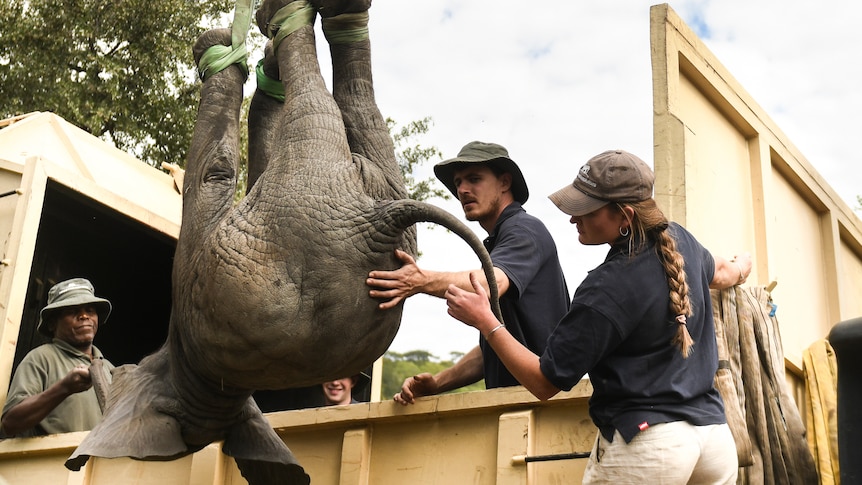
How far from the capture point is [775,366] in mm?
4832

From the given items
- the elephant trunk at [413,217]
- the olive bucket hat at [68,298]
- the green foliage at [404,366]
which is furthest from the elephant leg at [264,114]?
the green foliage at [404,366]

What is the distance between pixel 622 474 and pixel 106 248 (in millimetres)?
5895

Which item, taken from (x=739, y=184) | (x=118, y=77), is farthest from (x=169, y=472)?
(x=118, y=77)

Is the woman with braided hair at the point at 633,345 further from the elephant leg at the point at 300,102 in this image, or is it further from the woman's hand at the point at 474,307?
the elephant leg at the point at 300,102

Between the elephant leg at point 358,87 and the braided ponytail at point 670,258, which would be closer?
the braided ponytail at point 670,258

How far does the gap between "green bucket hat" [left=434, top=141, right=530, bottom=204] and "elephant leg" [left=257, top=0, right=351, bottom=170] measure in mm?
1496

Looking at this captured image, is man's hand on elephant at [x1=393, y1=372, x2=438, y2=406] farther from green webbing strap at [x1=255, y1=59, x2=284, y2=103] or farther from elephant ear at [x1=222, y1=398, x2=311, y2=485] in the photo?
green webbing strap at [x1=255, y1=59, x2=284, y2=103]

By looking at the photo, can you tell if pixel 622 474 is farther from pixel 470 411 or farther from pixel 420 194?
pixel 420 194

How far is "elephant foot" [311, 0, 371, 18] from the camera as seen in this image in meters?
4.17

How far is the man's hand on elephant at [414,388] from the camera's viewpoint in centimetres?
511

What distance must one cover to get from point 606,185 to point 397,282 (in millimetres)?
856

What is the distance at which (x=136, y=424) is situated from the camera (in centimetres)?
418

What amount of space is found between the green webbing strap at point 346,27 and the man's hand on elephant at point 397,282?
0.89 m

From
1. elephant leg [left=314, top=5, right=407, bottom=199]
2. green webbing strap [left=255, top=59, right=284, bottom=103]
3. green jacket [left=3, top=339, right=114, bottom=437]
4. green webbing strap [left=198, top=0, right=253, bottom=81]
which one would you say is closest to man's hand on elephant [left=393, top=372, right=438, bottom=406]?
elephant leg [left=314, top=5, right=407, bottom=199]
